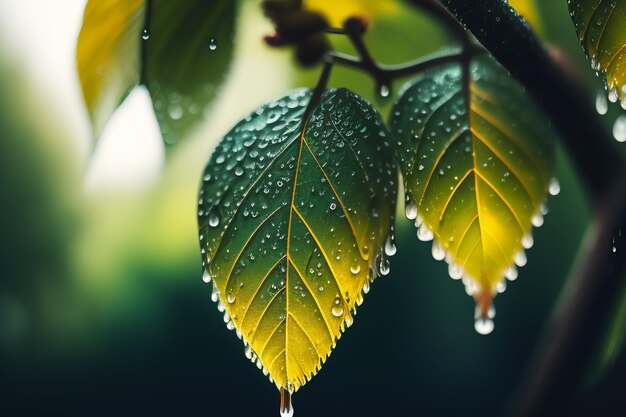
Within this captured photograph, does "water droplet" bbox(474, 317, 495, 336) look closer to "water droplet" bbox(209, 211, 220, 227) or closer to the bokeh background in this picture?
"water droplet" bbox(209, 211, 220, 227)

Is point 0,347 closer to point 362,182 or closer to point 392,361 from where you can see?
point 392,361

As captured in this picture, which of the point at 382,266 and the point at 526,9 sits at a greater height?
the point at 526,9

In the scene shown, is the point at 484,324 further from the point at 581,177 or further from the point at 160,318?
the point at 160,318

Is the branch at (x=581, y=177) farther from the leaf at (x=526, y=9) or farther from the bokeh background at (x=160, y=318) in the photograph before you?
the bokeh background at (x=160, y=318)

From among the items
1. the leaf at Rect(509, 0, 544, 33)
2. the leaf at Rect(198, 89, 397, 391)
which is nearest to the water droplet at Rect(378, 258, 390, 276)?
the leaf at Rect(198, 89, 397, 391)

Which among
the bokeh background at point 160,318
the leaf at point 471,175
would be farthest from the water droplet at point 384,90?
the bokeh background at point 160,318

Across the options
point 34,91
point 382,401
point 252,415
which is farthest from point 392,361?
point 34,91

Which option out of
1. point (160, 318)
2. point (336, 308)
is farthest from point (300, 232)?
point (160, 318)
